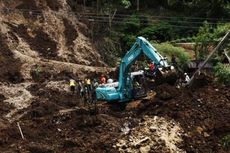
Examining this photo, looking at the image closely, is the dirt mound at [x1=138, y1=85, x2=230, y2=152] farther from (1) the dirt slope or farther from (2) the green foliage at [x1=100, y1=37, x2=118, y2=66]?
(2) the green foliage at [x1=100, y1=37, x2=118, y2=66]

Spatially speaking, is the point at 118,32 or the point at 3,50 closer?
the point at 3,50

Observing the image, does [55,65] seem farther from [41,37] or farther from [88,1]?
[88,1]

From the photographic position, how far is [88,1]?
43.3m

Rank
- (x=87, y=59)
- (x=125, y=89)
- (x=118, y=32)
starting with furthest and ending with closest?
(x=118, y=32)
(x=87, y=59)
(x=125, y=89)

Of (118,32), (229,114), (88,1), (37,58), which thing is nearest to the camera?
(229,114)

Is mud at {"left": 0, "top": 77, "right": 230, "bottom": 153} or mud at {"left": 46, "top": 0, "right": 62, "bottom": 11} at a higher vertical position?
mud at {"left": 46, "top": 0, "right": 62, "bottom": 11}

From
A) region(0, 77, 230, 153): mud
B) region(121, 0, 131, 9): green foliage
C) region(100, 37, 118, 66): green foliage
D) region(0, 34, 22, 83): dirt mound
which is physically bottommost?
region(100, 37, 118, 66): green foliage

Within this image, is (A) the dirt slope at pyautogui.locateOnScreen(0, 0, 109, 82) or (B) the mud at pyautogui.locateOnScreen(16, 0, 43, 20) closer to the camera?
(A) the dirt slope at pyautogui.locateOnScreen(0, 0, 109, 82)

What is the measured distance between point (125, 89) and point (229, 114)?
4.15m

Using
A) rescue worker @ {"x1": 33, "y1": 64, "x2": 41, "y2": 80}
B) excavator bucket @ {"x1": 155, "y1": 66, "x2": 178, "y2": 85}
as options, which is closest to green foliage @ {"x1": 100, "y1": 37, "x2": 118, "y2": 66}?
rescue worker @ {"x1": 33, "y1": 64, "x2": 41, "y2": 80}

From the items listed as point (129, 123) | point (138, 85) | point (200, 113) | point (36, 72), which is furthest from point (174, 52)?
point (129, 123)

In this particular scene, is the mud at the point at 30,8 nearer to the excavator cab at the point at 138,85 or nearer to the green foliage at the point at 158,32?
the green foliage at the point at 158,32

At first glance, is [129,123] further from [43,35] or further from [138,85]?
[43,35]

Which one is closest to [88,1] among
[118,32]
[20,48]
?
[118,32]
